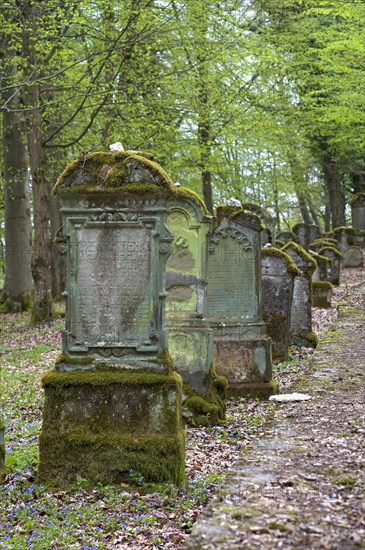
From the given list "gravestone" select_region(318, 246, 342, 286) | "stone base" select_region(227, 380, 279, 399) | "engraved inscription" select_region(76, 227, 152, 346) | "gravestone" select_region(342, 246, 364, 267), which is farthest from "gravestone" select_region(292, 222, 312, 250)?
"engraved inscription" select_region(76, 227, 152, 346)

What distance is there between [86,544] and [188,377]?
3632 millimetres

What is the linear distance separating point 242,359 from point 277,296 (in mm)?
2184

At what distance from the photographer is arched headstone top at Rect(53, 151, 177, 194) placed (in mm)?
6316

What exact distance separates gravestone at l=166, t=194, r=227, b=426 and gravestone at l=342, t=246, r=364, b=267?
19.8 m

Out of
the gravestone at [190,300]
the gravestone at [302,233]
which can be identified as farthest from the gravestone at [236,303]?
the gravestone at [302,233]

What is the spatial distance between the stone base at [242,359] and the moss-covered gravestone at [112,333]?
334 centimetres

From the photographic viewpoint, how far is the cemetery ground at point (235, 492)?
4008mm

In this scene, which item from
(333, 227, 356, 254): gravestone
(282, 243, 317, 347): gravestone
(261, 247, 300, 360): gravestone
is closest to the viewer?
(261, 247, 300, 360): gravestone

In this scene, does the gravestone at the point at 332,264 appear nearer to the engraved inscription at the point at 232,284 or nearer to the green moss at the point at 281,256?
the green moss at the point at 281,256

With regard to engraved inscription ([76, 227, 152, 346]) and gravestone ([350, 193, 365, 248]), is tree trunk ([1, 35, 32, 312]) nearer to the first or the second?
engraved inscription ([76, 227, 152, 346])

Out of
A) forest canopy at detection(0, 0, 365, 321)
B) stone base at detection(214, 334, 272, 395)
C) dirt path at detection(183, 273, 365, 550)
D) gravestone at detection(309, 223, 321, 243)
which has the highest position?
forest canopy at detection(0, 0, 365, 321)

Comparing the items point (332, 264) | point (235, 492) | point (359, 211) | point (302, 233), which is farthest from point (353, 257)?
point (235, 492)

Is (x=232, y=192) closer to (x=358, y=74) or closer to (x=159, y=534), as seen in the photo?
(x=358, y=74)

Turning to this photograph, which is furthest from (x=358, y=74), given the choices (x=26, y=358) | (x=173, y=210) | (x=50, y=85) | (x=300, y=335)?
(x=173, y=210)
